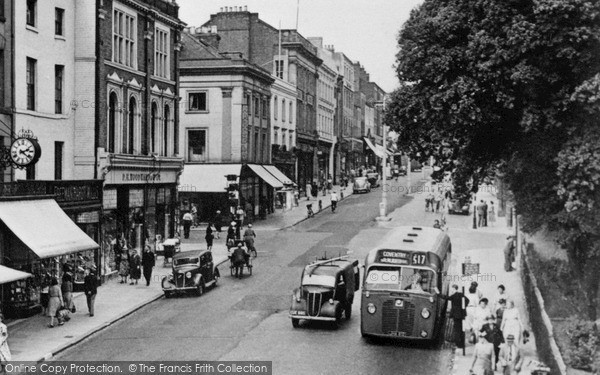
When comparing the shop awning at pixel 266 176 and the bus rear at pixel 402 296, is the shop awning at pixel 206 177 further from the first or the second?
the bus rear at pixel 402 296

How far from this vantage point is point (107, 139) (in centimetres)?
3325

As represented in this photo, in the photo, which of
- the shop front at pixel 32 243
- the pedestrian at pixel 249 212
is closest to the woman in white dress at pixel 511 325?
the shop front at pixel 32 243

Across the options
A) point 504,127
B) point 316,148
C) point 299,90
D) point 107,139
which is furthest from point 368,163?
point 504,127

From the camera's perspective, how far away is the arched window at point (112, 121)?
33.7m

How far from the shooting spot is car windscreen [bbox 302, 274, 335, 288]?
22.3 metres

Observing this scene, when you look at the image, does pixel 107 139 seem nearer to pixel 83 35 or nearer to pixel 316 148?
pixel 83 35

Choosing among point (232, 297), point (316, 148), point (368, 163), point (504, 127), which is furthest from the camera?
point (368, 163)

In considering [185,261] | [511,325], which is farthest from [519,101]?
[185,261]

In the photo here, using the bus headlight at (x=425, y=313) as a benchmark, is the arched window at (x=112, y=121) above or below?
above

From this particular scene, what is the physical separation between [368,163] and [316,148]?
157ft

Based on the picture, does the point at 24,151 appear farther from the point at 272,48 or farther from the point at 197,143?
the point at 272,48

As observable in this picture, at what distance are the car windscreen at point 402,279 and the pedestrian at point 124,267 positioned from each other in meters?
14.1

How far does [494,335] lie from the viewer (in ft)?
60.1

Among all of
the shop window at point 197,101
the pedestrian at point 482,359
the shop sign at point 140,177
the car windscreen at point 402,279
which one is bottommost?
the pedestrian at point 482,359
